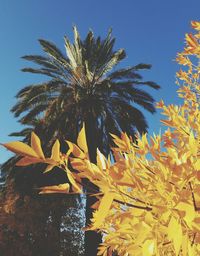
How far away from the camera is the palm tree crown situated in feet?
41.4

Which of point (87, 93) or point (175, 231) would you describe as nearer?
point (175, 231)

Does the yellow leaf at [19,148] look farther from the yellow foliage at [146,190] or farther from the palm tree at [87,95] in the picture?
the palm tree at [87,95]

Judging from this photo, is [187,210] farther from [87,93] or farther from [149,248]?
[87,93]


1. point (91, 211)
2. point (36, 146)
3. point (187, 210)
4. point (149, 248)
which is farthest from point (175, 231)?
point (91, 211)

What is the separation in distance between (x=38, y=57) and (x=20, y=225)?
6.29 meters

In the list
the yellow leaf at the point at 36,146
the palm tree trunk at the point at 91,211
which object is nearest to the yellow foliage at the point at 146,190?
the yellow leaf at the point at 36,146

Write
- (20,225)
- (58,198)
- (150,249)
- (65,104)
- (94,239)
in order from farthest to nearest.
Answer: (58,198)
(20,225)
(65,104)
(94,239)
(150,249)

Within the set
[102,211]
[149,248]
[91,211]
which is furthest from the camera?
[91,211]

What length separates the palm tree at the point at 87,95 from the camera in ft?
41.1

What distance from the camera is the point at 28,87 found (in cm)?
1313

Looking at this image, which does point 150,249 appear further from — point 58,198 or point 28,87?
point 58,198

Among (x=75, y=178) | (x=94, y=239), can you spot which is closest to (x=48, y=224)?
(x=94, y=239)

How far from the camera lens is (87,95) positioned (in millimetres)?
13188

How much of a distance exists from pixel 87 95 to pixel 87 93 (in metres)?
0.12
